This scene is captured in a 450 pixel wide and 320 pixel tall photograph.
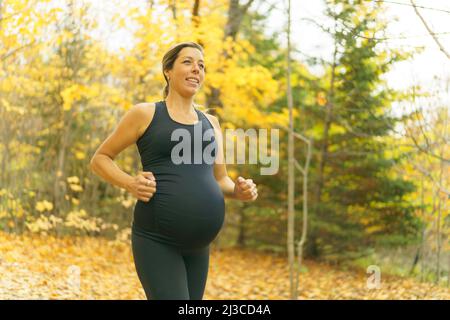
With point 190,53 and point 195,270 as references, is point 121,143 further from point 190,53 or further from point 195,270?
point 195,270

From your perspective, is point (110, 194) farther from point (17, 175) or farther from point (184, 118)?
point (184, 118)

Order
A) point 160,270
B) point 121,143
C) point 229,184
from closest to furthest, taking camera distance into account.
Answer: point 160,270, point 121,143, point 229,184

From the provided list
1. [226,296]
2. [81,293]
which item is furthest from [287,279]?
[81,293]

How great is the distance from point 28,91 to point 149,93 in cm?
147

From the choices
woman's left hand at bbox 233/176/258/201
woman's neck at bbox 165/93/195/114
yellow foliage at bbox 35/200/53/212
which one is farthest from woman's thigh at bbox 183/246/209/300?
yellow foliage at bbox 35/200/53/212

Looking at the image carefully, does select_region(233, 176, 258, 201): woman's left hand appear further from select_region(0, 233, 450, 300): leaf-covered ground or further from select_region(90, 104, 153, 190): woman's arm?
select_region(0, 233, 450, 300): leaf-covered ground

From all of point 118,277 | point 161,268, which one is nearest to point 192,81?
point 161,268

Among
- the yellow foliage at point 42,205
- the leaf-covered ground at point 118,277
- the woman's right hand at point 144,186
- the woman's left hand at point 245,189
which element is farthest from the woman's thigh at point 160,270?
the yellow foliage at point 42,205

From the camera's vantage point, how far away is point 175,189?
1.62 metres

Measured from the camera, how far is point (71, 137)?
6773mm

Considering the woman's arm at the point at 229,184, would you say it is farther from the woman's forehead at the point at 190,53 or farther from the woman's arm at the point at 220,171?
the woman's forehead at the point at 190,53

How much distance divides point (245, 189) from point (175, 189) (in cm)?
24

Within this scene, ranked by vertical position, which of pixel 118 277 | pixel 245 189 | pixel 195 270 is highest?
pixel 245 189

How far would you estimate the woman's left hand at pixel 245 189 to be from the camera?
5.59 ft
